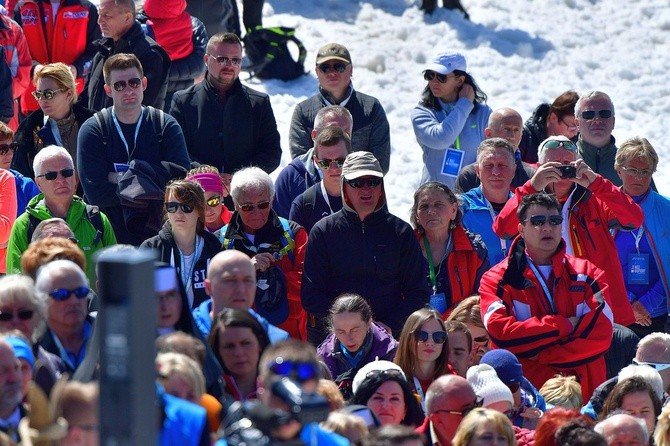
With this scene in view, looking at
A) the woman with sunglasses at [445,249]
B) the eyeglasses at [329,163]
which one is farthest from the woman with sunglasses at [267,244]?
the woman with sunglasses at [445,249]

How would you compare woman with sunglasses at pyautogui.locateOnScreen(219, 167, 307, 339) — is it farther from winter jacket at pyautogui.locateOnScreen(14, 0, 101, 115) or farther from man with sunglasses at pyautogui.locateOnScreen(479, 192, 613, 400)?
winter jacket at pyautogui.locateOnScreen(14, 0, 101, 115)

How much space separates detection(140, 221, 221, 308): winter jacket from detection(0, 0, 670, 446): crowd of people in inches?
0.5

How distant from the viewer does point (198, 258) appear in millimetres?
9039

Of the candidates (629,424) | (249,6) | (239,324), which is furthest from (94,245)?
(249,6)

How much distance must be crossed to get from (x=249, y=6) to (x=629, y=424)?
350 inches

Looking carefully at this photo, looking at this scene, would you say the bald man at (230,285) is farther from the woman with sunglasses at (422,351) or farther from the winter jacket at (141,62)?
the winter jacket at (141,62)

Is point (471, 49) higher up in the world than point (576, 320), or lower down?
higher up

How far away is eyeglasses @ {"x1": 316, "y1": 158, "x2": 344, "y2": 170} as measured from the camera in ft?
32.5

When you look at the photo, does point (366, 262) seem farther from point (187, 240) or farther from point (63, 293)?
point (63, 293)

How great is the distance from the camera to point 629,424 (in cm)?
707

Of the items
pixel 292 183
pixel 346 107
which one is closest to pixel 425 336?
pixel 292 183

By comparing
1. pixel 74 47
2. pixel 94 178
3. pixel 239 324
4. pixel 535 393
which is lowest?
pixel 535 393

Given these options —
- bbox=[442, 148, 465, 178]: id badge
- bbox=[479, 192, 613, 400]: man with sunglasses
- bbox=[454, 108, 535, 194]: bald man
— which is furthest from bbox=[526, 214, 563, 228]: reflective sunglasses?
bbox=[442, 148, 465, 178]: id badge

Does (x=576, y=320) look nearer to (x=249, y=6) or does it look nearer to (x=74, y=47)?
(x=74, y=47)
